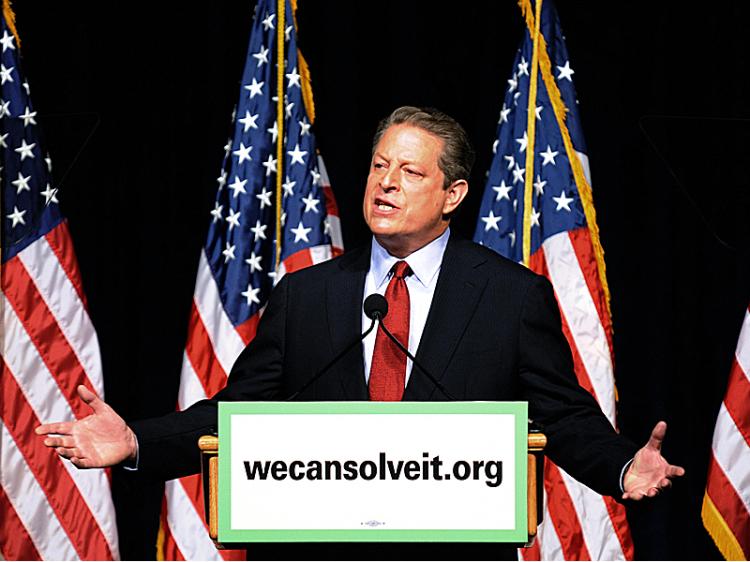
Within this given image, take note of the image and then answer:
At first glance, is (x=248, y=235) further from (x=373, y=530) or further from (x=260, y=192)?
(x=373, y=530)

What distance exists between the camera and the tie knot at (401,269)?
233 centimetres

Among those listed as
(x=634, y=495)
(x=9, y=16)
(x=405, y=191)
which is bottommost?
(x=634, y=495)

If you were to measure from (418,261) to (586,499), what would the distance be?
168cm

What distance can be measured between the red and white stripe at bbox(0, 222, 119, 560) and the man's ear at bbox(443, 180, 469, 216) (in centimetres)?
186

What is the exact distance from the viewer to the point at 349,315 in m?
2.27

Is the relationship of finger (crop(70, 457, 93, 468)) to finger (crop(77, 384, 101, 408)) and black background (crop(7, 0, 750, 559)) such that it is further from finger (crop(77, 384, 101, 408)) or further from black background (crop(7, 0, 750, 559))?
black background (crop(7, 0, 750, 559))

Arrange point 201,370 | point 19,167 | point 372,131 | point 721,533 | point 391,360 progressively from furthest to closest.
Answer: point 372,131, point 201,370, point 721,533, point 19,167, point 391,360

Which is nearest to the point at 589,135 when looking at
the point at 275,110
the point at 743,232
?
the point at 743,232

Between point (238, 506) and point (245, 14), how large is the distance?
295 cm

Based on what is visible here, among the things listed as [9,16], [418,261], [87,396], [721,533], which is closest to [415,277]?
[418,261]

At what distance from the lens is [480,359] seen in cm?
221

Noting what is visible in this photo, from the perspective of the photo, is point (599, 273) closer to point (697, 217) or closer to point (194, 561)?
point (697, 217)

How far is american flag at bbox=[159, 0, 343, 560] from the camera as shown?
382 centimetres

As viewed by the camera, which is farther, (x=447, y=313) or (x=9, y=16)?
(x=9, y=16)
